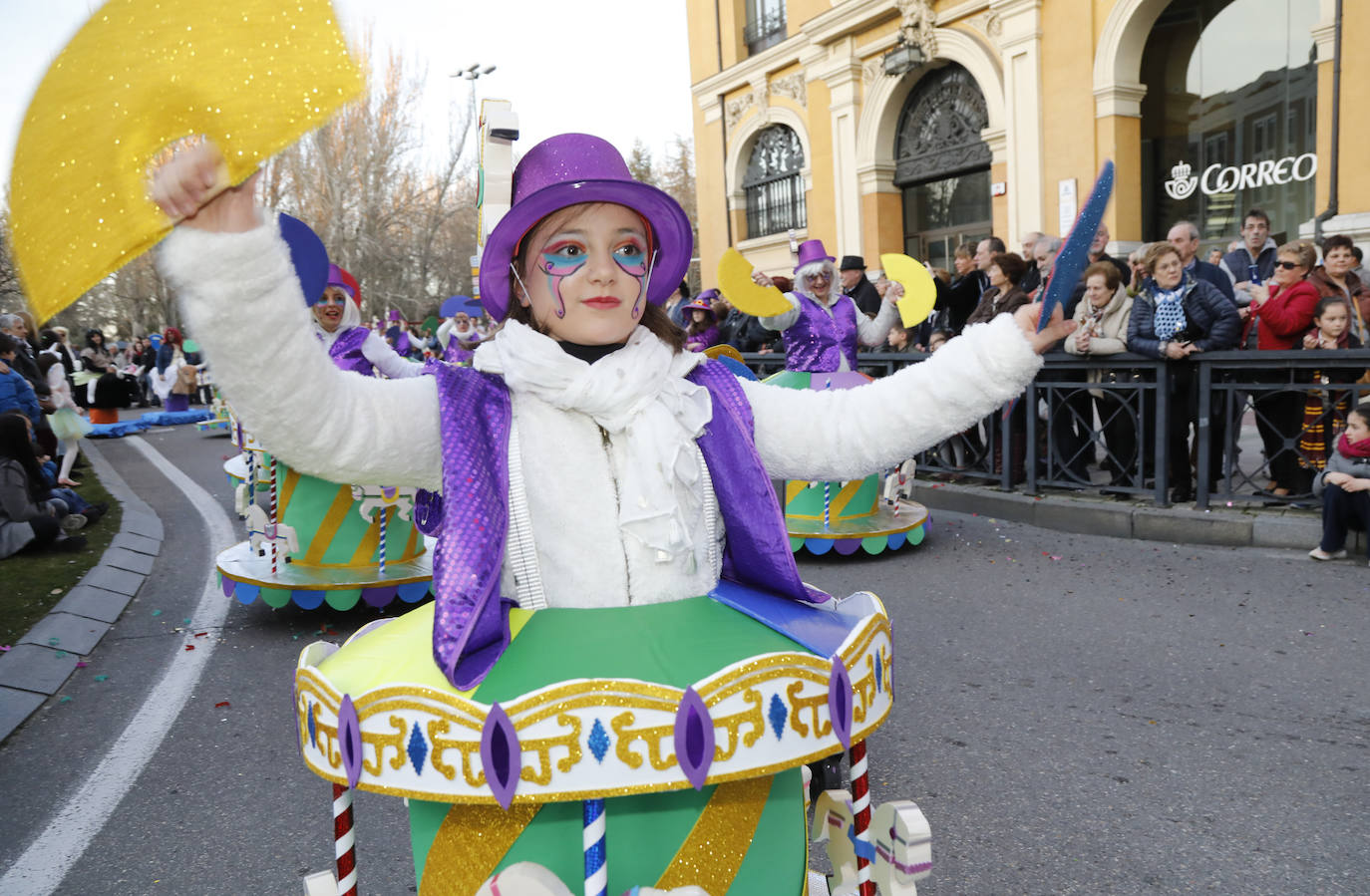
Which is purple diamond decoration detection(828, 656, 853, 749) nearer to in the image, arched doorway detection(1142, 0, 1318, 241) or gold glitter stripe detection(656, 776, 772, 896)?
gold glitter stripe detection(656, 776, 772, 896)

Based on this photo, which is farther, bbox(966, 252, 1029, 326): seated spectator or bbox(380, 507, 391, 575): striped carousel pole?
bbox(966, 252, 1029, 326): seated spectator

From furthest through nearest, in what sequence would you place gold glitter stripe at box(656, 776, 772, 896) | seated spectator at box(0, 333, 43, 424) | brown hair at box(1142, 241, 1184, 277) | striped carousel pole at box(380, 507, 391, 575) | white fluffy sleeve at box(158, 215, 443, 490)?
seated spectator at box(0, 333, 43, 424), brown hair at box(1142, 241, 1184, 277), striped carousel pole at box(380, 507, 391, 575), gold glitter stripe at box(656, 776, 772, 896), white fluffy sleeve at box(158, 215, 443, 490)

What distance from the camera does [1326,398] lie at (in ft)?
21.9

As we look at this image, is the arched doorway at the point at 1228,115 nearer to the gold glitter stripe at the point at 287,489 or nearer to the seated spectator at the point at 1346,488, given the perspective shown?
the seated spectator at the point at 1346,488

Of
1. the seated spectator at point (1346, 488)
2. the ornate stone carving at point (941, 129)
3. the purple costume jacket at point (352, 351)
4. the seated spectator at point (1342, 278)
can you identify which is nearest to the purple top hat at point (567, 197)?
the purple costume jacket at point (352, 351)

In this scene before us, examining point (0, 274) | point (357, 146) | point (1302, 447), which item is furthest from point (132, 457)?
point (357, 146)

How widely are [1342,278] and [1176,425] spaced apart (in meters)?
1.48

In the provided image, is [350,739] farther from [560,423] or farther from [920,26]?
[920,26]

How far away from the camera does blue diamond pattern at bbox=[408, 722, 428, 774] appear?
1.73 metres

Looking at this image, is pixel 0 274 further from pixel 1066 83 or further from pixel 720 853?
pixel 1066 83

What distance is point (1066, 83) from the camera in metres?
15.3

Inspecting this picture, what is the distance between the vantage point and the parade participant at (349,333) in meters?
6.69

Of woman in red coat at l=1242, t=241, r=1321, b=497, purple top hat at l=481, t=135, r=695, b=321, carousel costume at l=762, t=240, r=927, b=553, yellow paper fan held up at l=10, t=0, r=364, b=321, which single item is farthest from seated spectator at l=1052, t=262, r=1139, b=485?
yellow paper fan held up at l=10, t=0, r=364, b=321

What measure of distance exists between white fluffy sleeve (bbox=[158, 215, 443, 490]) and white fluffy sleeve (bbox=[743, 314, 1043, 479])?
0.74m
